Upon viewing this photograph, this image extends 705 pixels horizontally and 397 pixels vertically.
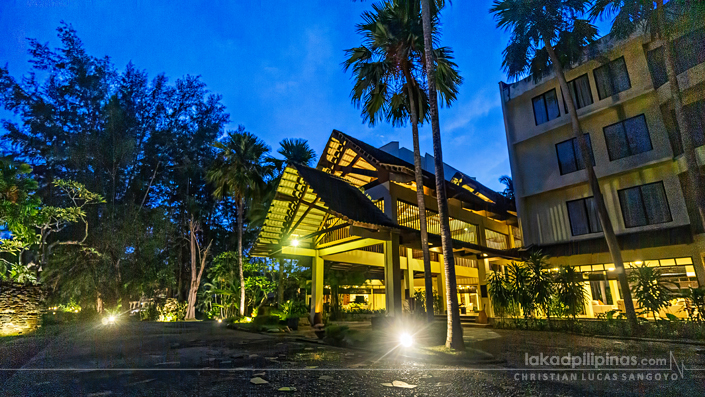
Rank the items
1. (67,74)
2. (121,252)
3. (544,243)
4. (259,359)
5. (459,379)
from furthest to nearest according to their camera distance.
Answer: (67,74) < (121,252) < (544,243) < (259,359) < (459,379)

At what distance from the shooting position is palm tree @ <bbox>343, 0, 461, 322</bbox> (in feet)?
38.5

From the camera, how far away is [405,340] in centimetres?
988

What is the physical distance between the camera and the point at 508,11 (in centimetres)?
1402

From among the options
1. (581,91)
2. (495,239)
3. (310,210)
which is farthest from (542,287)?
(581,91)

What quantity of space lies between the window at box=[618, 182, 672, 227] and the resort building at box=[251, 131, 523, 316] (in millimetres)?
5345

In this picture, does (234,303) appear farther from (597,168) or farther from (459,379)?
(597,168)

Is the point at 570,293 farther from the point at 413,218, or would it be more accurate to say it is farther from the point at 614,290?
the point at 614,290

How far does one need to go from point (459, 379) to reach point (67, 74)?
33.3m

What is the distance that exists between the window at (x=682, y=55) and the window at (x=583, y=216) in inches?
222

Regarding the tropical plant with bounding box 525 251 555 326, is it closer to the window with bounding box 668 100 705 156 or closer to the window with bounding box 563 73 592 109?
the window with bounding box 668 100 705 156

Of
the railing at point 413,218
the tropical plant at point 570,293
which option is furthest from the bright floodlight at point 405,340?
the tropical plant at point 570,293

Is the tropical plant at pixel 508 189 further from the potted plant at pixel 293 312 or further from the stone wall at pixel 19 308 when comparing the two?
the stone wall at pixel 19 308

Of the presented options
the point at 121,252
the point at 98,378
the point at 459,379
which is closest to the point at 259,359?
the point at 98,378

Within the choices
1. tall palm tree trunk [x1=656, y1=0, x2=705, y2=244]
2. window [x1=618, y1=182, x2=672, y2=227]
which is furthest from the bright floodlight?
window [x1=618, y1=182, x2=672, y2=227]
